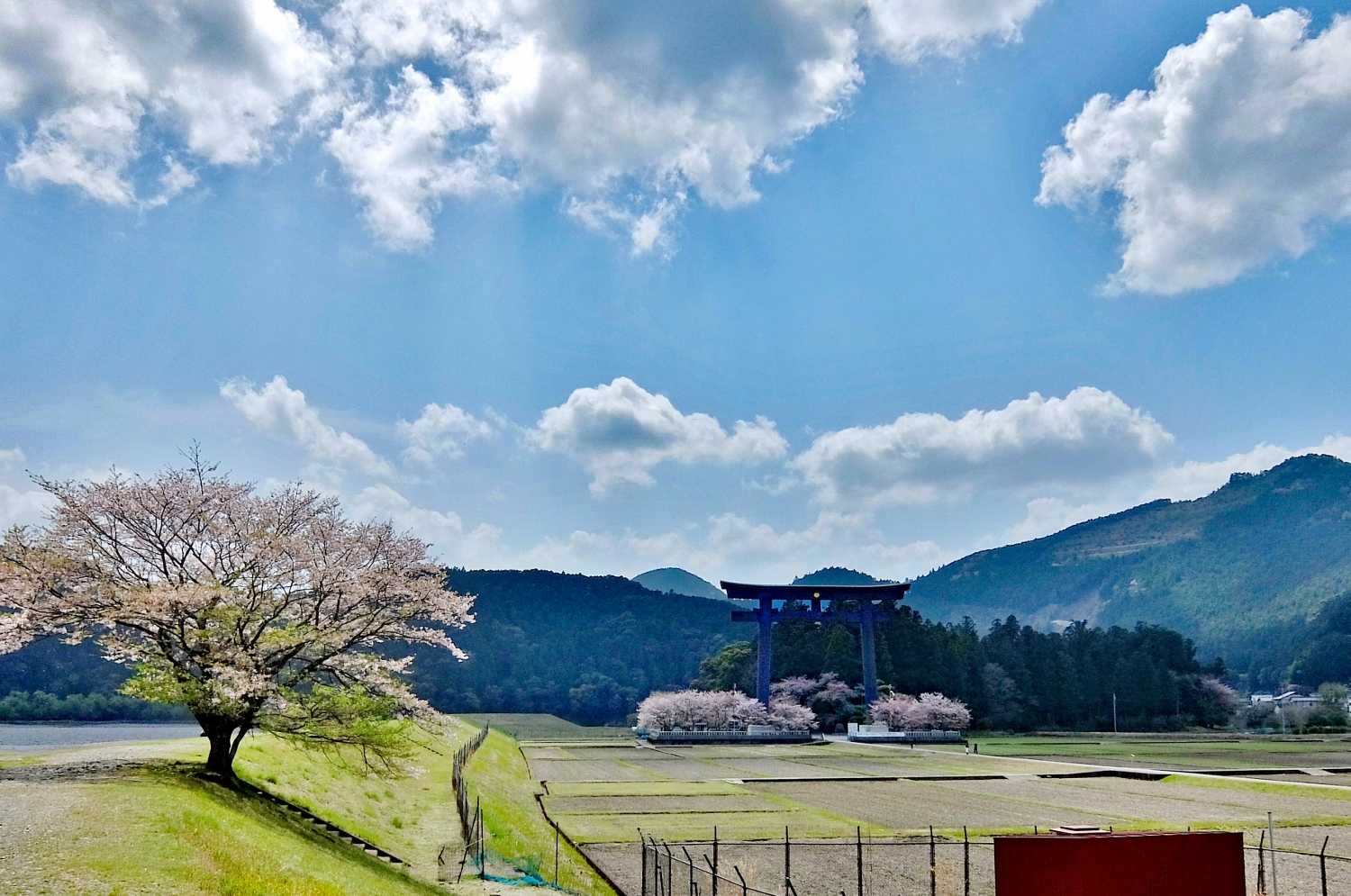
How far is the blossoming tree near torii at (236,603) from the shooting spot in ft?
72.4

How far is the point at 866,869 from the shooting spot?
76.6 feet

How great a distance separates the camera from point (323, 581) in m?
24.6

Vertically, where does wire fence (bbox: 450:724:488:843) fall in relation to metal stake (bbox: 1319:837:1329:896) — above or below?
below

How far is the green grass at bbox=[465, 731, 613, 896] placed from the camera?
22.0 meters

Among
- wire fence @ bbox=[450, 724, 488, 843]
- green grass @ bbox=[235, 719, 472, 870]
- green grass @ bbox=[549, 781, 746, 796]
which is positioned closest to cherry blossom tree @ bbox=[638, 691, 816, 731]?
wire fence @ bbox=[450, 724, 488, 843]

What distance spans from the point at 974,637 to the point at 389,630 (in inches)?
4033

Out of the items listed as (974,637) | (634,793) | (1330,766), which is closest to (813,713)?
(974,637)

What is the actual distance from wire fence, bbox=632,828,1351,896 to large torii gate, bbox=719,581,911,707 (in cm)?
6418

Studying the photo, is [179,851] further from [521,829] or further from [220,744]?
[521,829]

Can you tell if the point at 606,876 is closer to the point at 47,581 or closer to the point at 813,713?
the point at 47,581

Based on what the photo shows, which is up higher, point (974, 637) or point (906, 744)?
point (974, 637)

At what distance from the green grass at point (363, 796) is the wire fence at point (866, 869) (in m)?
6.53

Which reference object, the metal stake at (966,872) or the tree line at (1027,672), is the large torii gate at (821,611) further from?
the metal stake at (966,872)

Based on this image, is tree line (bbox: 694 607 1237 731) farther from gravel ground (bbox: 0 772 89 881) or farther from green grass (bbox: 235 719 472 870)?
gravel ground (bbox: 0 772 89 881)
